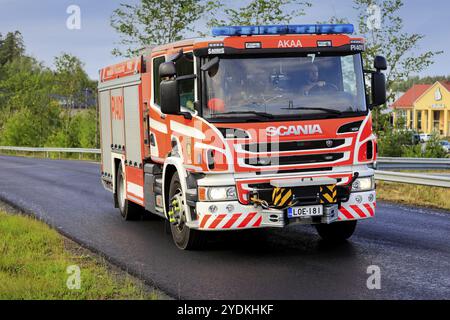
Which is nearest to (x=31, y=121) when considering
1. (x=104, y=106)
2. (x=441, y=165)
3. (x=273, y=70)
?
(x=441, y=165)

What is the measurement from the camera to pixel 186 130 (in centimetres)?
894

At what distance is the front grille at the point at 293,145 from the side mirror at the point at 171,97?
0.97m

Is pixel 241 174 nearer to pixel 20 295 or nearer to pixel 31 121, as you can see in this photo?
pixel 20 295

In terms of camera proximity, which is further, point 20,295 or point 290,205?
point 290,205

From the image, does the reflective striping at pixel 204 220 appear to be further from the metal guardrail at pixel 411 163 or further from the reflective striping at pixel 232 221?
the metal guardrail at pixel 411 163

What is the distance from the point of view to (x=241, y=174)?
27.8ft

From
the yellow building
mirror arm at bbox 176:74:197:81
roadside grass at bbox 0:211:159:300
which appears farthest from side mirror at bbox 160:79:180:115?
the yellow building

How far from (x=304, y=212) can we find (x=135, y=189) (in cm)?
399

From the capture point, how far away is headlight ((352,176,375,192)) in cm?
896

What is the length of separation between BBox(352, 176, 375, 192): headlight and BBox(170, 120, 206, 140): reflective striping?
202cm

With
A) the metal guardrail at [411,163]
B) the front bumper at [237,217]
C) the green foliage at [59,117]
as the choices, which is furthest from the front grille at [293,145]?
the green foliage at [59,117]

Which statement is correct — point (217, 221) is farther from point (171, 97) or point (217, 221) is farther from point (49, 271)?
point (49, 271)

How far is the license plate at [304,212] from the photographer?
333 inches
